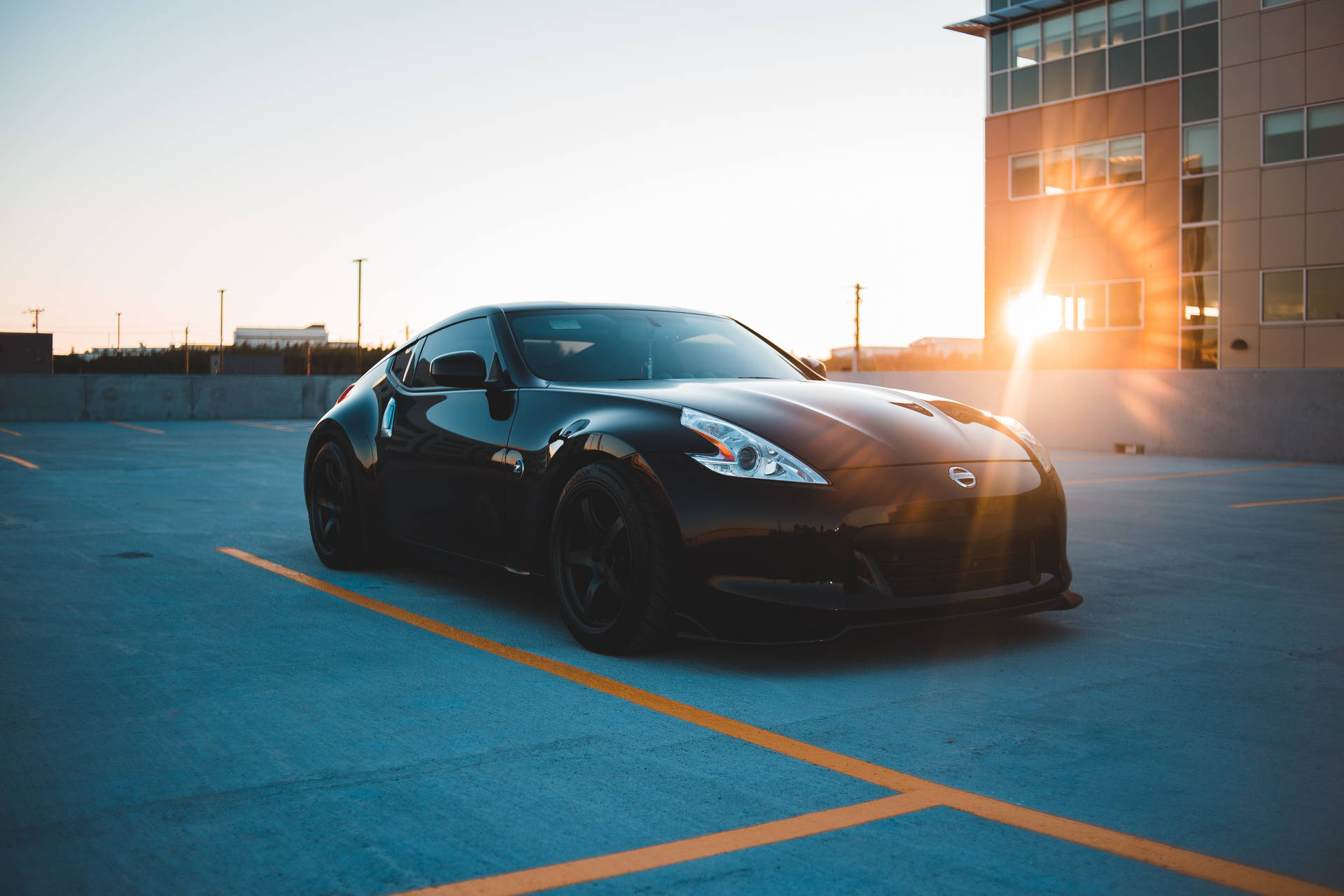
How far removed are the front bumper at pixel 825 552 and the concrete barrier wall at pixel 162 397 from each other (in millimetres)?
26682

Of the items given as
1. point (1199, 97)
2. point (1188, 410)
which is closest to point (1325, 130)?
point (1199, 97)

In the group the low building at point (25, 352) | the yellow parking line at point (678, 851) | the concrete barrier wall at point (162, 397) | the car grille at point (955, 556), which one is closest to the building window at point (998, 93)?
the concrete barrier wall at point (162, 397)

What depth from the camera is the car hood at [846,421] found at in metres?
4.32

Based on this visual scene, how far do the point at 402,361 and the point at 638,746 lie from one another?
11.6ft

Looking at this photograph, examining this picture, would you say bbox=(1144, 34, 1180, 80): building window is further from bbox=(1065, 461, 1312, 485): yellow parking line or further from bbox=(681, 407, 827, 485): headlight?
bbox=(681, 407, 827, 485): headlight

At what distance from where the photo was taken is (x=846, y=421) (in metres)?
4.52

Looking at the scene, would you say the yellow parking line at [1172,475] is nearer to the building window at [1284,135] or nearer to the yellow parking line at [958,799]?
Answer: the yellow parking line at [958,799]

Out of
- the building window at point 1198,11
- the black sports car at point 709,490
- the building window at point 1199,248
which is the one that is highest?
the building window at point 1198,11

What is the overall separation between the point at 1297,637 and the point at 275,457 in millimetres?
13201

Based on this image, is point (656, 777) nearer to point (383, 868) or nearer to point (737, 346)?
point (383, 868)

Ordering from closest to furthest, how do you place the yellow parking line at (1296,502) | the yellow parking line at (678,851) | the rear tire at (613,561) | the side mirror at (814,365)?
the yellow parking line at (678,851) → the rear tire at (613,561) → the side mirror at (814,365) → the yellow parking line at (1296,502)

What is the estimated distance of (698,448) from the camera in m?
4.30

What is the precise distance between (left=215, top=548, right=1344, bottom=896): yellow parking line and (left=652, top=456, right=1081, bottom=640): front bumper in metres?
0.44

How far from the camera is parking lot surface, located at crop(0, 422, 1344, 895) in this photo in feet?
8.42
